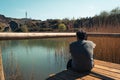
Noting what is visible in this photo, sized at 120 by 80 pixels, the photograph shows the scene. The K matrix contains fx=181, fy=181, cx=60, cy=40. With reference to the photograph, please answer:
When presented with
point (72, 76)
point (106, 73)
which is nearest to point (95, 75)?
point (106, 73)

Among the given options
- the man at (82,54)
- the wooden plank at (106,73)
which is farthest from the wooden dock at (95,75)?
the man at (82,54)

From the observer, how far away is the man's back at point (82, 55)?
2.87 metres

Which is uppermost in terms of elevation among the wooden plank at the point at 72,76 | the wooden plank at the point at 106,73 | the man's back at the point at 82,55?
the man's back at the point at 82,55

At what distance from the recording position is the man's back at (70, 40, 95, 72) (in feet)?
9.42

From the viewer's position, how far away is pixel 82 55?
Result: 287 centimetres

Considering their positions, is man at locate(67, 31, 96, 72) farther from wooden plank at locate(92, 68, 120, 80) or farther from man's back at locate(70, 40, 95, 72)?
wooden plank at locate(92, 68, 120, 80)

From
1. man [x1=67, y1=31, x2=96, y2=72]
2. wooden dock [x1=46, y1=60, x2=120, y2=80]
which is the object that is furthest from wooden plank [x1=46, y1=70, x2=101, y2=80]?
man [x1=67, y1=31, x2=96, y2=72]

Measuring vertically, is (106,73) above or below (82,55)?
below

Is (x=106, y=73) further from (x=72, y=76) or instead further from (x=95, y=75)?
(x=72, y=76)

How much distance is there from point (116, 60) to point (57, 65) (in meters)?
2.47

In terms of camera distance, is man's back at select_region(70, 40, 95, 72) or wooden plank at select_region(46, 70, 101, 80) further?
man's back at select_region(70, 40, 95, 72)

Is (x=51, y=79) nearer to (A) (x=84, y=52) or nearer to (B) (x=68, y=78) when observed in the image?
(B) (x=68, y=78)

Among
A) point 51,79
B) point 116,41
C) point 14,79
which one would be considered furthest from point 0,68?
point 116,41

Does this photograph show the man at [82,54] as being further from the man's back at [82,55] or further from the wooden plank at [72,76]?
the wooden plank at [72,76]
